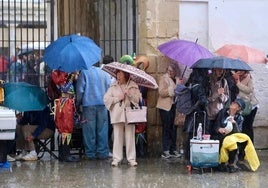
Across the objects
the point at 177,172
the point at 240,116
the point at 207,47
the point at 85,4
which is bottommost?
the point at 177,172

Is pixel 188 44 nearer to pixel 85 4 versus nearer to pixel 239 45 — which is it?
pixel 239 45

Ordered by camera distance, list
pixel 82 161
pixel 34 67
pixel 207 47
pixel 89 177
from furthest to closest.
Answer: pixel 34 67 < pixel 207 47 < pixel 82 161 < pixel 89 177

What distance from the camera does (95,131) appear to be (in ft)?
38.5

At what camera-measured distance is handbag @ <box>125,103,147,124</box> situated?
1100 cm

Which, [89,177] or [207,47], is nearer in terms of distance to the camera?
[89,177]

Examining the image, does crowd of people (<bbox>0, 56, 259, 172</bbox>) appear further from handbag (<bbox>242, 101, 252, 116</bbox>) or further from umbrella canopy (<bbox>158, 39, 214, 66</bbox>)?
umbrella canopy (<bbox>158, 39, 214, 66</bbox>)

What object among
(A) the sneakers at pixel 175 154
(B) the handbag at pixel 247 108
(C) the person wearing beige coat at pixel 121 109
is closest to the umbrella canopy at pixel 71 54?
(C) the person wearing beige coat at pixel 121 109

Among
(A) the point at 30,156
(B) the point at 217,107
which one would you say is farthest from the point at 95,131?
(B) the point at 217,107

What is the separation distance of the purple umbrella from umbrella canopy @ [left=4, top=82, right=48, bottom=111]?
211cm

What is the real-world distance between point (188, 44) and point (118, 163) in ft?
7.34

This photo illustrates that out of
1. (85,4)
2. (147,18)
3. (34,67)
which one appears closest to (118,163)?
(147,18)

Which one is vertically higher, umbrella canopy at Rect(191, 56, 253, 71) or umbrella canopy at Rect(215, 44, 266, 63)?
umbrella canopy at Rect(215, 44, 266, 63)

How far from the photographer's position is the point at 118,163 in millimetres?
11250

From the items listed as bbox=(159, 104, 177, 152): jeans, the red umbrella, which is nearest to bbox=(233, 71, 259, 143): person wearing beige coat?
bbox=(159, 104, 177, 152): jeans
